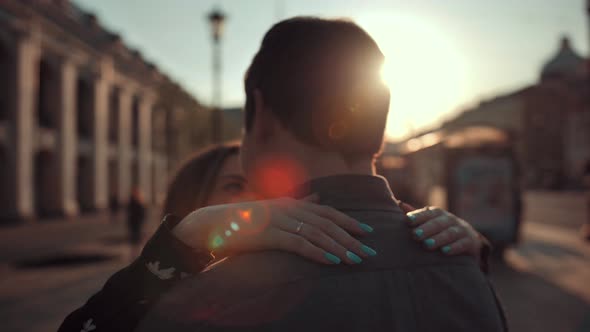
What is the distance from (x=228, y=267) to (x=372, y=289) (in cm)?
34

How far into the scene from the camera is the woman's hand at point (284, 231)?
1.16 metres

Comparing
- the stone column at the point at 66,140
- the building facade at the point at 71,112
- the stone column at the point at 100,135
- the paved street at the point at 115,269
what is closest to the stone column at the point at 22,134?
the building facade at the point at 71,112

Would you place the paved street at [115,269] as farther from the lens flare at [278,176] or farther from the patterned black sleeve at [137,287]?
the patterned black sleeve at [137,287]

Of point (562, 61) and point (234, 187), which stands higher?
point (562, 61)

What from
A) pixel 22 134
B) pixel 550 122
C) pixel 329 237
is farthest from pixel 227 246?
pixel 550 122

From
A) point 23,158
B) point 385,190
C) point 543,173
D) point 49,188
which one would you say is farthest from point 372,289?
point 543,173

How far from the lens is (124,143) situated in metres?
35.2

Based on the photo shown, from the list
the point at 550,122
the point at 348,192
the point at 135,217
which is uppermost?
the point at 550,122

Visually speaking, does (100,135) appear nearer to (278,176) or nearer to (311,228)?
(278,176)

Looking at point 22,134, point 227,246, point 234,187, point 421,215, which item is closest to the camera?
point 227,246

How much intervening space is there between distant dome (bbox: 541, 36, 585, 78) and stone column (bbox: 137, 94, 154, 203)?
5697cm

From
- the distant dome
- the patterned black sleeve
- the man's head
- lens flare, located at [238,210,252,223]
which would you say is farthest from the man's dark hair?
the distant dome

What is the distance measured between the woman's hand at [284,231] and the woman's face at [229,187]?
1129mm

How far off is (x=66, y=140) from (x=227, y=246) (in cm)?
2858
